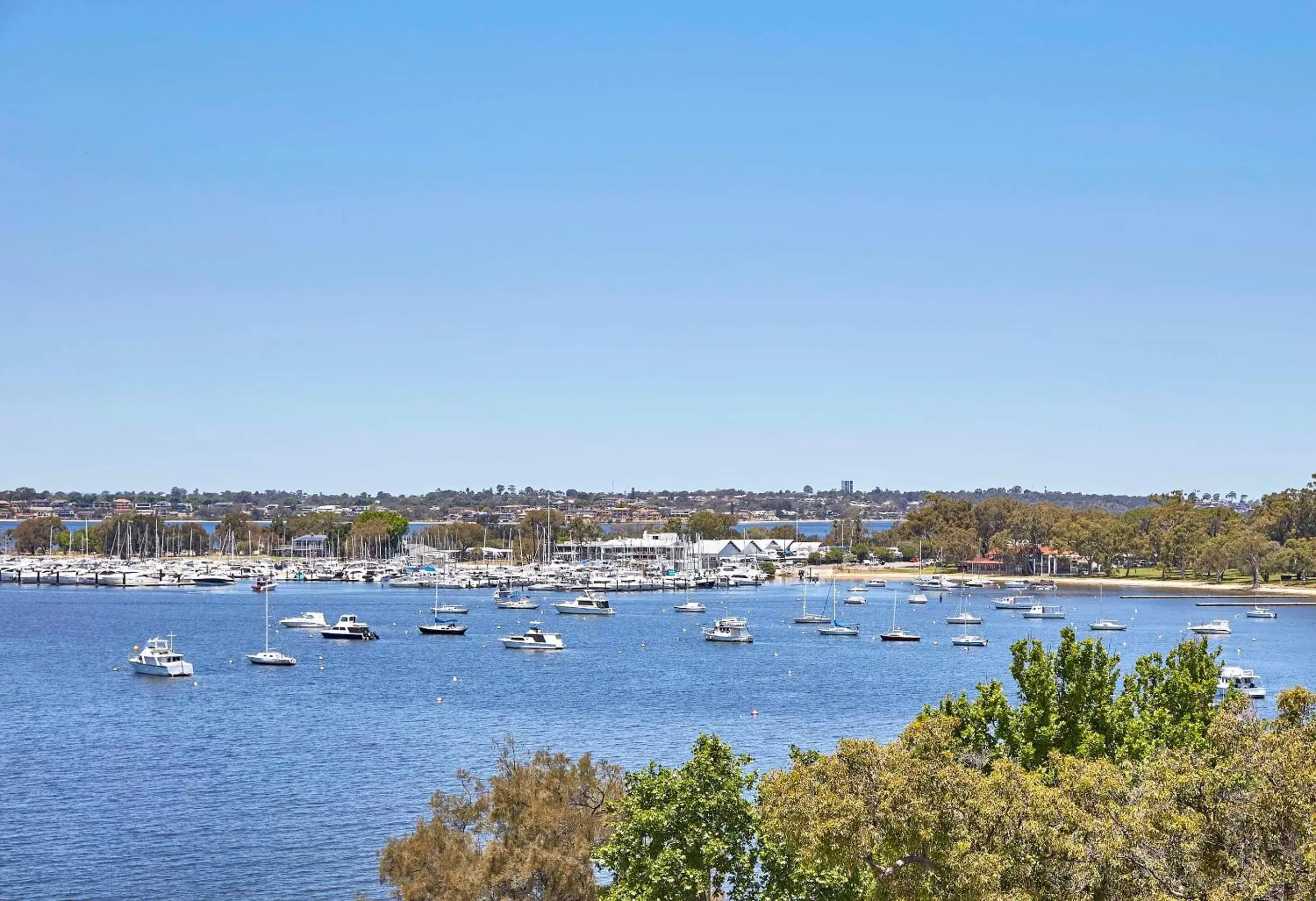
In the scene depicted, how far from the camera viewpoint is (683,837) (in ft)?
98.0

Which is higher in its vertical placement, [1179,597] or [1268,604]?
[1268,604]

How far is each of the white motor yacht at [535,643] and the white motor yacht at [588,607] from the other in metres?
39.7

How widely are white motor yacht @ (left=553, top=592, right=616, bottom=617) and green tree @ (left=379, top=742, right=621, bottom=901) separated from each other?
439 ft

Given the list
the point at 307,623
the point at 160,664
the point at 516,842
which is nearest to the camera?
the point at 516,842

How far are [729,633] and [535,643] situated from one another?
66.8ft

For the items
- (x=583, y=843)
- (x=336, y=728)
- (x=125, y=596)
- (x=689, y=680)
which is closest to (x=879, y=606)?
(x=689, y=680)

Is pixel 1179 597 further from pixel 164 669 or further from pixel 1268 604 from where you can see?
pixel 164 669

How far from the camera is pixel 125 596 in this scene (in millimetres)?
195750

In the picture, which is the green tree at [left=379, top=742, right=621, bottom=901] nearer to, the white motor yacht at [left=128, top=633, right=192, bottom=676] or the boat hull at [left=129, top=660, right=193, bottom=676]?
the boat hull at [left=129, top=660, right=193, bottom=676]

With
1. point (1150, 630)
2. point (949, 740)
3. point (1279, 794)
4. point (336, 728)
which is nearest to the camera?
point (1279, 794)

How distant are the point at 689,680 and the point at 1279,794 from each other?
3292 inches

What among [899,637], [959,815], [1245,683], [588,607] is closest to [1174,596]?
[899,637]

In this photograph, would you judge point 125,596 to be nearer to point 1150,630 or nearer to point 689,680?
point 689,680

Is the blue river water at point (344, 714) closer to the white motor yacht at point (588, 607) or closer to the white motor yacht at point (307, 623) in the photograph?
the white motor yacht at point (307, 623)
